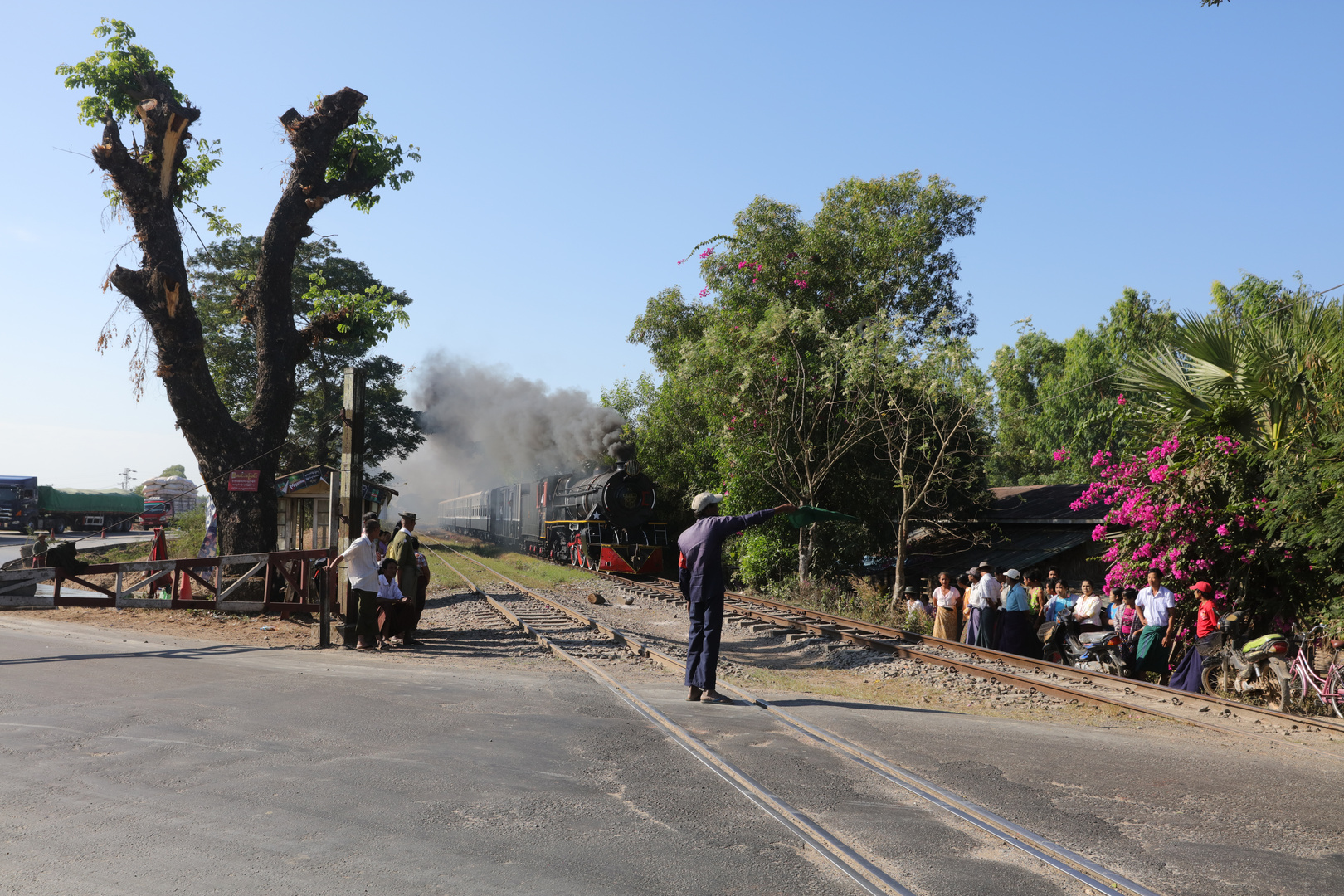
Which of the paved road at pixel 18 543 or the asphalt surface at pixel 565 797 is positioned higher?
the asphalt surface at pixel 565 797

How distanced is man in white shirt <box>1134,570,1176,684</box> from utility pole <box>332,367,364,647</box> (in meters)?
10.1

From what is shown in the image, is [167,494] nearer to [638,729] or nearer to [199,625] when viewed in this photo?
[199,625]

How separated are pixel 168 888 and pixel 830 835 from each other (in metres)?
2.96

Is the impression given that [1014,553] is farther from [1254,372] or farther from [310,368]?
[310,368]

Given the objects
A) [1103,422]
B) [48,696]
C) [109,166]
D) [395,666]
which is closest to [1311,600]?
[395,666]

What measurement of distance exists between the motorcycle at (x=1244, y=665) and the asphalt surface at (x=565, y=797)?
217 cm

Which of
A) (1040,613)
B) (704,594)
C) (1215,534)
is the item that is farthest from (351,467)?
(1215,534)

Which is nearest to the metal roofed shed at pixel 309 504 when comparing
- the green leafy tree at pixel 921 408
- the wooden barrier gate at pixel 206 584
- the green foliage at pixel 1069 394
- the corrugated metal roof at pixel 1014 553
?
the wooden barrier gate at pixel 206 584

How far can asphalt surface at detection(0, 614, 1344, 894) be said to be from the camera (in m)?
3.88

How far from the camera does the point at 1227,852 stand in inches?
169

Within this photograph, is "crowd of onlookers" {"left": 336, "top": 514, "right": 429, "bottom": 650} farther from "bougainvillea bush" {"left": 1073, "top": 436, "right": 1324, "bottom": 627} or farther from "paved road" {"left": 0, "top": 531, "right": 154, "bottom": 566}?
"paved road" {"left": 0, "top": 531, "right": 154, "bottom": 566}

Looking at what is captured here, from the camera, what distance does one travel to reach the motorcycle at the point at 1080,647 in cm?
1077

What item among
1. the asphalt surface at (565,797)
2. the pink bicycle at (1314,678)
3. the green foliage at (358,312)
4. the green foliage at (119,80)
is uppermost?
the green foliage at (119,80)

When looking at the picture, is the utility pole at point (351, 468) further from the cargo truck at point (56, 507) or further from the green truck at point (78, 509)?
the green truck at point (78, 509)
